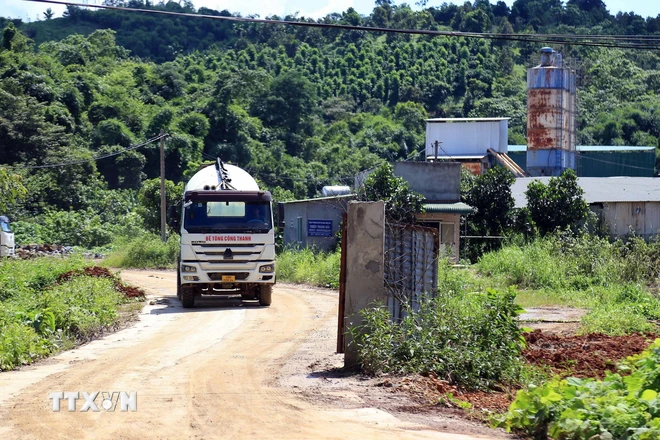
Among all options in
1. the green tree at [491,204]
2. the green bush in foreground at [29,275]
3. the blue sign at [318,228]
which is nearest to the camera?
the green bush in foreground at [29,275]

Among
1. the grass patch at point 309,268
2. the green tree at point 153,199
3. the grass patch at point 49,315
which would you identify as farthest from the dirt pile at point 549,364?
the green tree at point 153,199

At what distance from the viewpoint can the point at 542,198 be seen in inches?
1548

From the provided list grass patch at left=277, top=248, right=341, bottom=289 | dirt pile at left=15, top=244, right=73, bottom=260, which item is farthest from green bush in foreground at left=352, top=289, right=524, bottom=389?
dirt pile at left=15, top=244, right=73, bottom=260

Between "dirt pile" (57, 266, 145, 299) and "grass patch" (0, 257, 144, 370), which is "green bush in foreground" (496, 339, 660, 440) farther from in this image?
"dirt pile" (57, 266, 145, 299)

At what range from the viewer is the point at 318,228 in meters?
38.9

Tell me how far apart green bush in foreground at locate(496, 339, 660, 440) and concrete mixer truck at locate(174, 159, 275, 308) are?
42.7ft

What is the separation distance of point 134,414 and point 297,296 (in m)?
16.9

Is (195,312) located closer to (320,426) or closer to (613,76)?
(320,426)

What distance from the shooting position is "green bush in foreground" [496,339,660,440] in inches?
294

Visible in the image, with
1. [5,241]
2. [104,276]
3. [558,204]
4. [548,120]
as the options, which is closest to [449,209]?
[558,204]

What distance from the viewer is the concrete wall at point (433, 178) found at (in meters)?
38.9

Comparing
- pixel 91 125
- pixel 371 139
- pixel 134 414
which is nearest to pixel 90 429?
pixel 134 414

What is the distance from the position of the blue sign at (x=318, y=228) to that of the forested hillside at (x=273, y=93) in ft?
40.9

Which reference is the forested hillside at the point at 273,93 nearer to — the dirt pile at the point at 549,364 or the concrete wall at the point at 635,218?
the concrete wall at the point at 635,218
